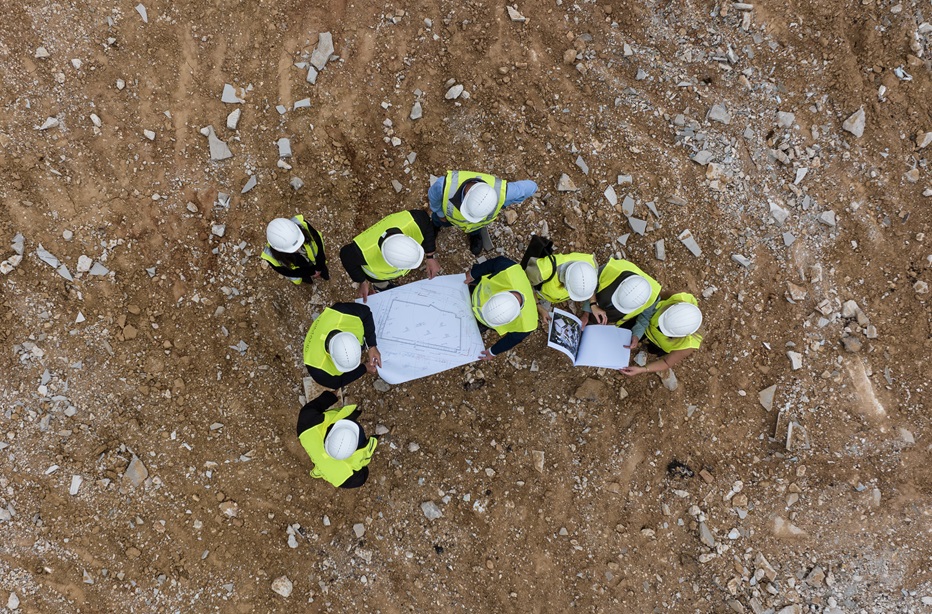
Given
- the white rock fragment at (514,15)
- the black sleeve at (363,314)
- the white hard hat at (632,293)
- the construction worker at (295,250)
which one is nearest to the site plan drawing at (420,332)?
the black sleeve at (363,314)

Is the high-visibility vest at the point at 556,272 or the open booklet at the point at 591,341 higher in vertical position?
the high-visibility vest at the point at 556,272

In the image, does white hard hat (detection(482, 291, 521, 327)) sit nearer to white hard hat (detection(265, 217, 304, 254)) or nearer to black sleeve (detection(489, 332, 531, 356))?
black sleeve (detection(489, 332, 531, 356))

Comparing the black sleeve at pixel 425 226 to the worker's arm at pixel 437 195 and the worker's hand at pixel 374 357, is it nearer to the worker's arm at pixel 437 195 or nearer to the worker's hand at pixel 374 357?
the worker's arm at pixel 437 195

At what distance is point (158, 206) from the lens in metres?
5.89

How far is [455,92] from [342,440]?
4347 millimetres

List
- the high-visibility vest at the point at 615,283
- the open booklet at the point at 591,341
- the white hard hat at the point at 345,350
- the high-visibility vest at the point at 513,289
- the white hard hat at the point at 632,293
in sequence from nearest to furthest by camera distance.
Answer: the white hard hat at the point at 345,350 → the white hard hat at the point at 632,293 → the high-visibility vest at the point at 513,289 → the high-visibility vest at the point at 615,283 → the open booklet at the point at 591,341

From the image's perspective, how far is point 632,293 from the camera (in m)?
4.75

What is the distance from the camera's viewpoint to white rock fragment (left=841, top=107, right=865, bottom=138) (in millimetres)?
5992

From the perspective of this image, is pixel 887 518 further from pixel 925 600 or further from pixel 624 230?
pixel 624 230

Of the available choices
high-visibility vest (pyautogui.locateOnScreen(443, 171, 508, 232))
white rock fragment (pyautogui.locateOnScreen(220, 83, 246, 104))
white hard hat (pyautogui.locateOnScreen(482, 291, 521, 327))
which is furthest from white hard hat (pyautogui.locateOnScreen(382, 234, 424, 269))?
white rock fragment (pyautogui.locateOnScreen(220, 83, 246, 104))

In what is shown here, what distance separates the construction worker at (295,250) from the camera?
4.58 m

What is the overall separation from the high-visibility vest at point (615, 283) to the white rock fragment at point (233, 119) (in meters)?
4.77

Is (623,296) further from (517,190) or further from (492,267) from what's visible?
(517,190)

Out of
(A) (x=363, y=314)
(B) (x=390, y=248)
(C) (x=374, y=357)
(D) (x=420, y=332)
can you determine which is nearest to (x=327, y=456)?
(C) (x=374, y=357)
